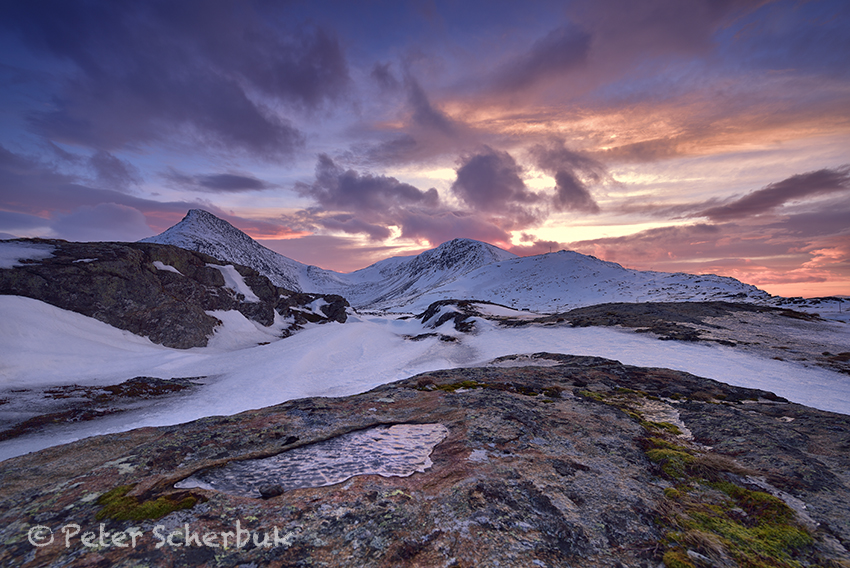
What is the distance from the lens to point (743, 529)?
4625 millimetres

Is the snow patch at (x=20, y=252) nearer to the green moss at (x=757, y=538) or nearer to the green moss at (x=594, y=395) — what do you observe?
the green moss at (x=594, y=395)

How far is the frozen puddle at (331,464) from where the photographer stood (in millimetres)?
5828

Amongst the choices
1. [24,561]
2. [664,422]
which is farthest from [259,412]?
[664,422]

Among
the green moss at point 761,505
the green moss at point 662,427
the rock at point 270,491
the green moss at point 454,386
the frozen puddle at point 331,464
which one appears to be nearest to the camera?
the green moss at point 761,505

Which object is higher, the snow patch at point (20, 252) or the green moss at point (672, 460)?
the snow patch at point (20, 252)

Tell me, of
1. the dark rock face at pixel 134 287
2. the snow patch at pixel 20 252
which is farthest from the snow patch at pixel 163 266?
the snow patch at pixel 20 252

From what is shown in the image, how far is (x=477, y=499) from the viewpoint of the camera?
16.7ft

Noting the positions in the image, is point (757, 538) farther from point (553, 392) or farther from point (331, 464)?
point (553, 392)

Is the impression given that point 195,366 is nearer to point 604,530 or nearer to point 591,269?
point 604,530

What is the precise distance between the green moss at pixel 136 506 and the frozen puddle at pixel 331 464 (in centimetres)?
66

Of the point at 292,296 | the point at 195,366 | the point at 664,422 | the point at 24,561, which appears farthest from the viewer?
the point at 292,296

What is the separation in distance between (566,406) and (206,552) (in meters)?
10.1
